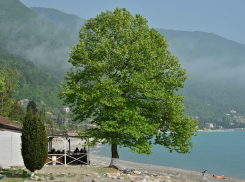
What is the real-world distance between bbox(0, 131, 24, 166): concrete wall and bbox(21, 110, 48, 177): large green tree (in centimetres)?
984

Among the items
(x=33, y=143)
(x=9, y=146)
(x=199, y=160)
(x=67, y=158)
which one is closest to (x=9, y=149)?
(x=9, y=146)

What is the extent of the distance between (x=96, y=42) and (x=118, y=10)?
3682 mm

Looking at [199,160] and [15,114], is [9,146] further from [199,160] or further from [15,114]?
[15,114]

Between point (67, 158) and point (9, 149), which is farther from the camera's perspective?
point (67, 158)

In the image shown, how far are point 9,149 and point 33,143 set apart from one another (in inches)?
417

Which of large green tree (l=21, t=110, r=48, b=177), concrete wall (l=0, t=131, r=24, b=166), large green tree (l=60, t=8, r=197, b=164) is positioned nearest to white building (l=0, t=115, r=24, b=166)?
concrete wall (l=0, t=131, r=24, b=166)

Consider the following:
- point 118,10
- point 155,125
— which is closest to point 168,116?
point 155,125

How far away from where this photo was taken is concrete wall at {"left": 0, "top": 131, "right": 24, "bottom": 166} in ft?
84.4

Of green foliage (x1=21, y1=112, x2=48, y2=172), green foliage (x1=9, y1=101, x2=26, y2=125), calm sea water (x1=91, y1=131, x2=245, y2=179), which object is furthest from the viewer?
green foliage (x1=9, y1=101, x2=26, y2=125)

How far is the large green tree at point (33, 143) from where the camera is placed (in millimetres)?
17031

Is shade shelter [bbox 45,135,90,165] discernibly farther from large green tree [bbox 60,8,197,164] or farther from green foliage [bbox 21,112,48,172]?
green foliage [bbox 21,112,48,172]

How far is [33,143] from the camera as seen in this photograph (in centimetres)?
1705

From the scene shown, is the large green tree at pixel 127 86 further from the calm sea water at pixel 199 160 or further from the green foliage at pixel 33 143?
the calm sea water at pixel 199 160

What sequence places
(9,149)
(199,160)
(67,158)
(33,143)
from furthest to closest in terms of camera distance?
(199,160), (67,158), (9,149), (33,143)
